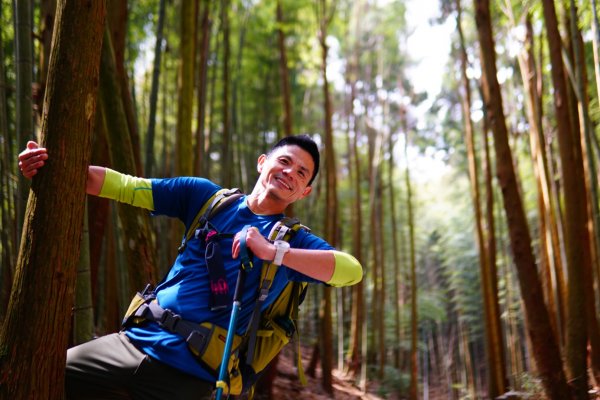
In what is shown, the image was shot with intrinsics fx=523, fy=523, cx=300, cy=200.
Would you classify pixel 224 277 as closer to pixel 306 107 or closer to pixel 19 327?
pixel 19 327

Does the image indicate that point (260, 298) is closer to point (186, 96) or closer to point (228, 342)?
point (228, 342)

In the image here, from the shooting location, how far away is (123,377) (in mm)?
1531

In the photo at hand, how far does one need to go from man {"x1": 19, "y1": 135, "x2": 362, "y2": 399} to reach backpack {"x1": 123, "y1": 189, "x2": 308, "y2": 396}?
24 mm

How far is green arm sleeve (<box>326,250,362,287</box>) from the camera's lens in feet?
5.29

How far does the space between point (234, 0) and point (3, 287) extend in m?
5.43

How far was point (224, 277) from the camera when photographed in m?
1.59

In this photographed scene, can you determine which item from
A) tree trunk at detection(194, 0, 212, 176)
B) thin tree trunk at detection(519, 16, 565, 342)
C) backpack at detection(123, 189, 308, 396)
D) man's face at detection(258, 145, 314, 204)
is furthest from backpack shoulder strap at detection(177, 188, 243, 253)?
thin tree trunk at detection(519, 16, 565, 342)

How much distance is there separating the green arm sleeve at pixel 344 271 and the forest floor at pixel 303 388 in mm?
4565

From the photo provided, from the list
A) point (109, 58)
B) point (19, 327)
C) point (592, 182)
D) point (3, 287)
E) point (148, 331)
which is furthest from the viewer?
point (592, 182)

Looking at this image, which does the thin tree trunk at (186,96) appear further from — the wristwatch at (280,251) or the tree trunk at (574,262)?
the tree trunk at (574,262)

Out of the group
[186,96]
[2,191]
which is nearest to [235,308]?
[186,96]

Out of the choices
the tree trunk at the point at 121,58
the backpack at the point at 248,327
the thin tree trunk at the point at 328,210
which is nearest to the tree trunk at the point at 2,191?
the tree trunk at the point at 121,58

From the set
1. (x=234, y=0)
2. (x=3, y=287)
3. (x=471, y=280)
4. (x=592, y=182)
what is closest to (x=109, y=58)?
(x=3, y=287)

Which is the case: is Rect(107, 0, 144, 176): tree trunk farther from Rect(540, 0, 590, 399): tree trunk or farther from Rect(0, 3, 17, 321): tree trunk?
Rect(540, 0, 590, 399): tree trunk
